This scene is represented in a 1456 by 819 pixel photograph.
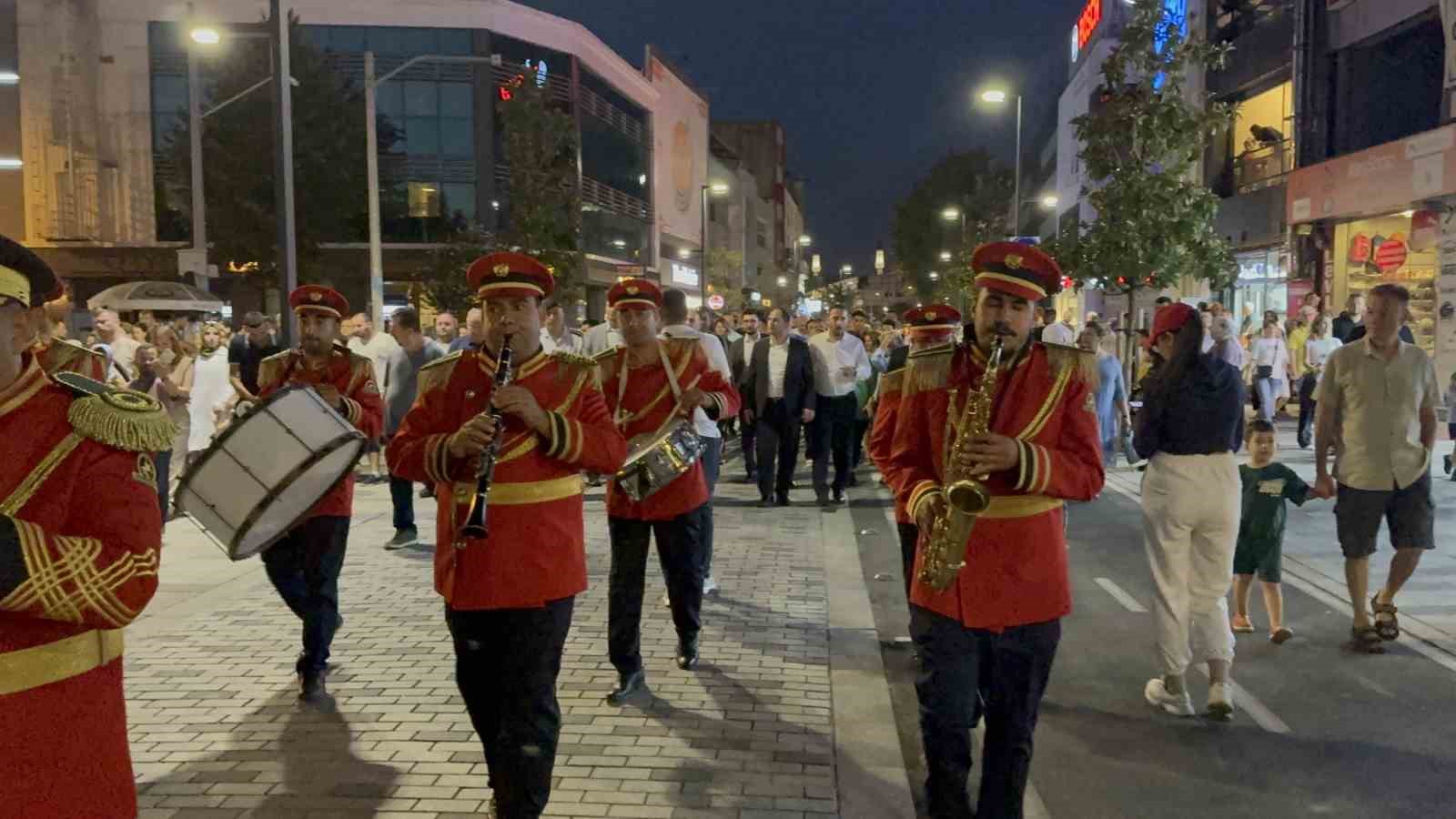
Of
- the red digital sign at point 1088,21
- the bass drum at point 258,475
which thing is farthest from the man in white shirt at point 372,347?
the red digital sign at point 1088,21

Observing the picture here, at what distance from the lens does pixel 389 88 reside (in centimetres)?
3991

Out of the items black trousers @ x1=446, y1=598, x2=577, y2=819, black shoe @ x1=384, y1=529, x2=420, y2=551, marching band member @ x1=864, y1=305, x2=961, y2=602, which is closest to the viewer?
black trousers @ x1=446, y1=598, x2=577, y2=819

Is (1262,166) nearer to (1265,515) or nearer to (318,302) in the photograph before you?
(1265,515)

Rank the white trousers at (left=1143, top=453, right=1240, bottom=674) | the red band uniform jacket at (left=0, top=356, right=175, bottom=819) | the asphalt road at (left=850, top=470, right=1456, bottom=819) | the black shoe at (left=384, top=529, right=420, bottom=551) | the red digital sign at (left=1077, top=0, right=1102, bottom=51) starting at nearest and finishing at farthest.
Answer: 1. the red band uniform jacket at (left=0, top=356, right=175, bottom=819)
2. the asphalt road at (left=850, top=470, right=1456, bottom=819)
3. the white trousers at (left=1143, top=453, right=1240, bottom=674)
4. the black shoe at (left=384, top=529, right=420, bottom=551)
5. the red digital sign at (left=1077, top=0, right=1102, bottom=51)

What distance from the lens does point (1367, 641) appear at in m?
6.82

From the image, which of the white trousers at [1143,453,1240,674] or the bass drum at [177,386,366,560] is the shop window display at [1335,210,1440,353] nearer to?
the white trousers at [1143,453,1240,674]

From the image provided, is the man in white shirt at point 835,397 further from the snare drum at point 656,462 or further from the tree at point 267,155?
the tree at point 267,155

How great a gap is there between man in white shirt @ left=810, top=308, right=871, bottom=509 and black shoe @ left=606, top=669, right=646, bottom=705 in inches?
255

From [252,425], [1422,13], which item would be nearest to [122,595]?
[252,425]

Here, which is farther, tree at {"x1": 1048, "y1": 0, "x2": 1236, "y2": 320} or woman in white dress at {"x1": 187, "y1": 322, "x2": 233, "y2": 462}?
tree at {"x1": 1048, "y1": 0, "x2": 1236, "y2": 320}

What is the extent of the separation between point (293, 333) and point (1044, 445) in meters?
10.7

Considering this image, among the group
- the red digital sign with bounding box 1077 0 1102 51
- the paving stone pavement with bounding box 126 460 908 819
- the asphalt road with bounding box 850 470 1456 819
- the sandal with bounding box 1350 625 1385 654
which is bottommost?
the asphalt road with bounding box 850 470 1456 819

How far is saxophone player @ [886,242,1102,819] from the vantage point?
3715mm

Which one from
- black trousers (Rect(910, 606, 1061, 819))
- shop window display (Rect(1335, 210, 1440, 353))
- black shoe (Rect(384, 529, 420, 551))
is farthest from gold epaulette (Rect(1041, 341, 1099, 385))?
shop window display (Rect(1335, 210, 1440, 353))
